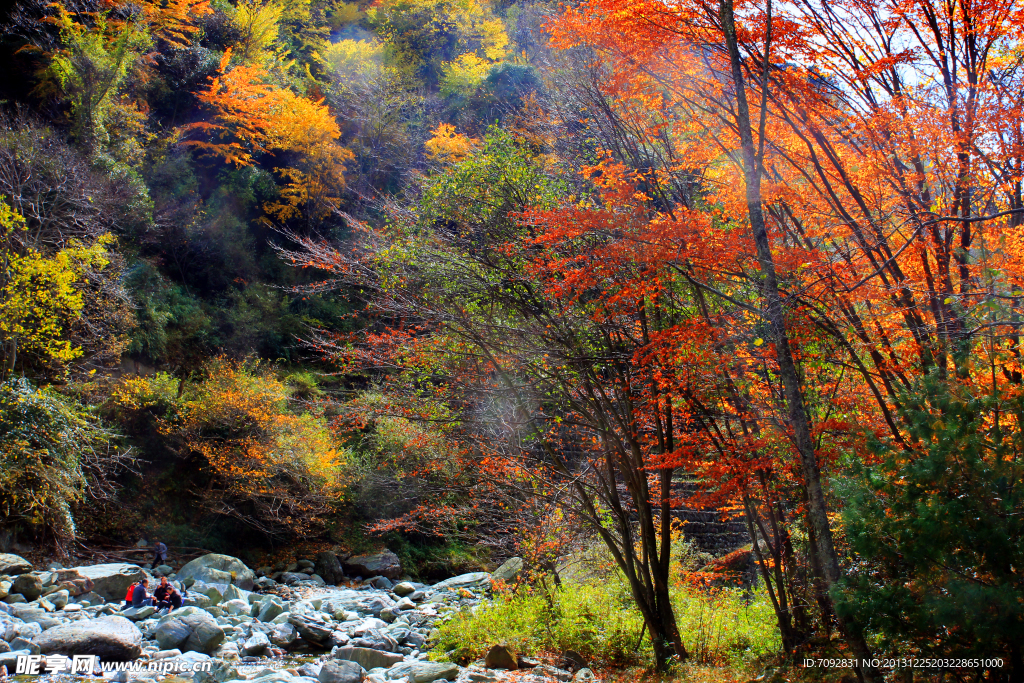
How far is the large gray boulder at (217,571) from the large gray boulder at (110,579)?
1.41m

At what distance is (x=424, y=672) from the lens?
22.4 ft

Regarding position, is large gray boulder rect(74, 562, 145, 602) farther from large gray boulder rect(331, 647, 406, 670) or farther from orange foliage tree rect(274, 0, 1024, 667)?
orange foliage tree rect(274, 0, 1024, 667)

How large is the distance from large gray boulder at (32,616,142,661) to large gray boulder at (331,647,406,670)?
93.7 inches

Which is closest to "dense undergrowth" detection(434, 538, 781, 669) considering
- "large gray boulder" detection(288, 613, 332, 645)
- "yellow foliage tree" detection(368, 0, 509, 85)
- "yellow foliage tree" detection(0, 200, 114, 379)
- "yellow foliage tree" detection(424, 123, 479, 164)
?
"large gray boulder" detection(288, 613, 332, 645)

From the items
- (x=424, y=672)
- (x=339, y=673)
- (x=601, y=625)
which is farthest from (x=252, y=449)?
(x=601, y=625)

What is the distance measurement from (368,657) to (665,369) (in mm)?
5338

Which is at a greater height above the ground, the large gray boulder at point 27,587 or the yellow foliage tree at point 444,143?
the yellow foliage tree at point 444,143

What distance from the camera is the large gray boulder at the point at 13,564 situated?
9570 millimetres

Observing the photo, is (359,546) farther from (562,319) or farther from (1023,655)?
(1023,655)

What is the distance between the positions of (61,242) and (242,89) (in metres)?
9.17

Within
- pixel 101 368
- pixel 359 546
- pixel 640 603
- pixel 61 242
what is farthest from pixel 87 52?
pixel 640 603

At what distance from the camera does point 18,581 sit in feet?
30.1

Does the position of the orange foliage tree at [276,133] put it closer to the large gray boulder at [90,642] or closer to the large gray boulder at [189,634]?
the large gray boulder at [189,634]

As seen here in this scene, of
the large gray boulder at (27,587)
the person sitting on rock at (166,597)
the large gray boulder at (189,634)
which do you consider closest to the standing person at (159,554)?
the large gray boulder at (27,587)
